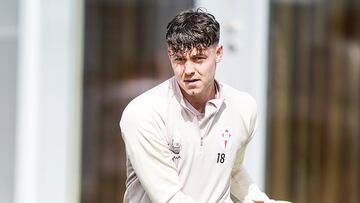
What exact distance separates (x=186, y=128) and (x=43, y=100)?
2758 millimetres

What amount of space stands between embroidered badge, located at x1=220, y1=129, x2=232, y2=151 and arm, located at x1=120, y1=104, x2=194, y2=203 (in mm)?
189

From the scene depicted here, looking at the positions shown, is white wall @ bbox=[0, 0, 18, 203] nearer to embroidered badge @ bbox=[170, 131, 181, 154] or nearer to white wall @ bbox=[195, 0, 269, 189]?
white wall @ bbox=[195, 0, 269, 189]

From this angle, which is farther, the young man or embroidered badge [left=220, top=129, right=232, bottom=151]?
embroidered badge [left=220, top=129, right=232, bottom=151]

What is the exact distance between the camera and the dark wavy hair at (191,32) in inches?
101

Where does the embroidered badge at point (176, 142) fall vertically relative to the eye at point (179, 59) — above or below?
below

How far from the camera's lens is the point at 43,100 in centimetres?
530

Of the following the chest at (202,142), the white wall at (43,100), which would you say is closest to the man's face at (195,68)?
the chest at (202,142)

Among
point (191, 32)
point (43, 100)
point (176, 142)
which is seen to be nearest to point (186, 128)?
point (176, 142)

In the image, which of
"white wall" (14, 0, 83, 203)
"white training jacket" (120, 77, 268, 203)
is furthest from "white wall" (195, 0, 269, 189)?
"white training jacket" (120, 77, 268, 203)

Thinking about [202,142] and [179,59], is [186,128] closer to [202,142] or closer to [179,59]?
[202,142]

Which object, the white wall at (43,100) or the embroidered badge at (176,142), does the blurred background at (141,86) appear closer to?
the white wall at (43,100)

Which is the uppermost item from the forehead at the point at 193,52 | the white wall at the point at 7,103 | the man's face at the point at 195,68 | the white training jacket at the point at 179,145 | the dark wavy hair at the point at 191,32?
the dark wavy hair at the point at 191,32

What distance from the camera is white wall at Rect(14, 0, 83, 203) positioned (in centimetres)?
530

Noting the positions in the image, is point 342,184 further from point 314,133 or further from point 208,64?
point 208,64
